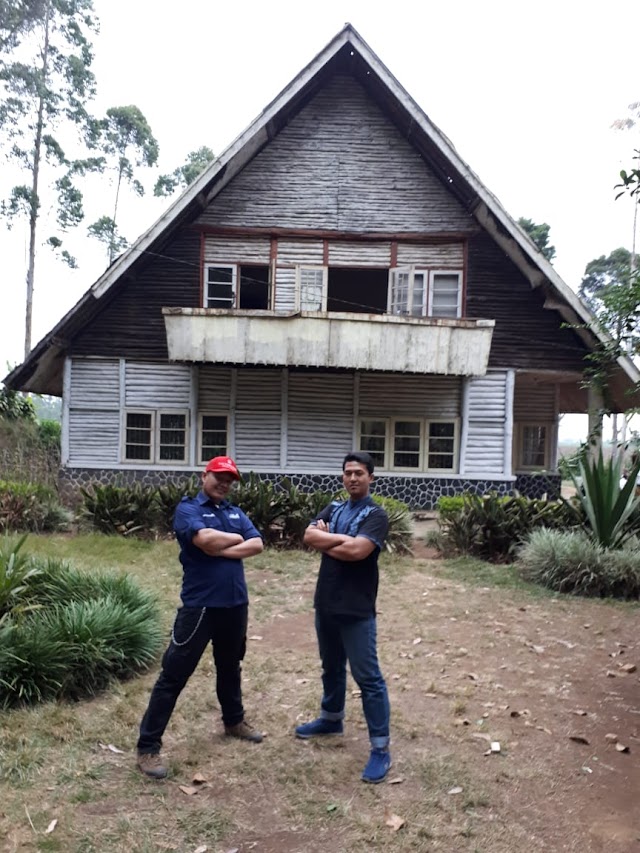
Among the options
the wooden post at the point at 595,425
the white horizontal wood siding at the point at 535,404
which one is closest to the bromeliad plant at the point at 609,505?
the wooden post at the point at 595,425

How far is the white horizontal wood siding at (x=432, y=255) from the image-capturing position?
51.9ft

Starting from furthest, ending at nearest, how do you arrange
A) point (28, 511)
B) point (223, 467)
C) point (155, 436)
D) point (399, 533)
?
point (155, 436)
point (28, 511)
point (399, 533)
point (223, 467)

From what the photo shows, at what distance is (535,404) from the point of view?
18.5 metres

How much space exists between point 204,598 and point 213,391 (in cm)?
1258

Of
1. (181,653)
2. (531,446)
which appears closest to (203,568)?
(181,653)

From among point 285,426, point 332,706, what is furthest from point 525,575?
point 285,426

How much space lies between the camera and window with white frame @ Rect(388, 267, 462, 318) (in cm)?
1576

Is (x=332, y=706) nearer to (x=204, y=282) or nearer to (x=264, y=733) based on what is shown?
(x=264, y=733)

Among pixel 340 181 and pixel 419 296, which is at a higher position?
pixel 340 181

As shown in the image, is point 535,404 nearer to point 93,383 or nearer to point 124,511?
point 93,383

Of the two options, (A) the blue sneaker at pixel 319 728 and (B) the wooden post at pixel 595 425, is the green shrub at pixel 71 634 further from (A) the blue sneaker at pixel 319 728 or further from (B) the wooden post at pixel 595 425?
(B) the wooden post at pixel 595 425

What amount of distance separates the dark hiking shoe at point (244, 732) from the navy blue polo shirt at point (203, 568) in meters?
0.94

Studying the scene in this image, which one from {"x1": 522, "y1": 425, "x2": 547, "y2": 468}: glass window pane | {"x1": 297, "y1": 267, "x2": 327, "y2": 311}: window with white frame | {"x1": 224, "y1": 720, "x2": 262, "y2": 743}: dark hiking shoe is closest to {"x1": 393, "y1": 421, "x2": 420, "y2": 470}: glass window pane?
{"x1": 297, "y1": 267, "x2": 327, "y2": 311}: window with white frame

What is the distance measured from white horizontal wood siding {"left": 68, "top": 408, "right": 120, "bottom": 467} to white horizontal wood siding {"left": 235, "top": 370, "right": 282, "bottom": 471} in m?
3.02
